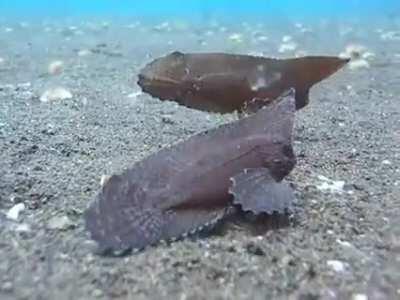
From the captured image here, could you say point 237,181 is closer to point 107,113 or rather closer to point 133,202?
point 133,202

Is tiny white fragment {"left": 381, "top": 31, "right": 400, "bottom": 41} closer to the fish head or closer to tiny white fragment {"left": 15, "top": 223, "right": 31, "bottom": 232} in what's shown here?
the fish head

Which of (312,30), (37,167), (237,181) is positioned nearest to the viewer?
(237,181)

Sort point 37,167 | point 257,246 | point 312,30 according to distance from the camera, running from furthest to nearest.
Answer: point 312,30
point 37,167
point 257,246

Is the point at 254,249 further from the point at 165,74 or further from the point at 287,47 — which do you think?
the point at 287,47

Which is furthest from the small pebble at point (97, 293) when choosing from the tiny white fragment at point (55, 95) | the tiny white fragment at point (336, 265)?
the tiny white fragment at point (55, 95)

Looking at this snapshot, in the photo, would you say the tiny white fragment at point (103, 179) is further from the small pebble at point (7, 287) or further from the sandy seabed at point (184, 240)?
the small pebble at point (7, 287)

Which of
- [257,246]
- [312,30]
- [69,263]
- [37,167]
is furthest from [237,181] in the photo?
[312,30]

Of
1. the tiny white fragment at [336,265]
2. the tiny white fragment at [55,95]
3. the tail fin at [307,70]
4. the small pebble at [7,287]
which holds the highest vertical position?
the tail fin at [307,70]

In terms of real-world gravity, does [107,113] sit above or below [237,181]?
below
